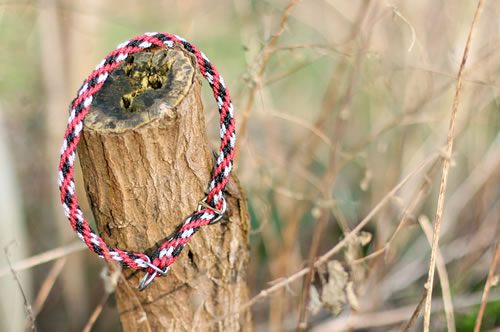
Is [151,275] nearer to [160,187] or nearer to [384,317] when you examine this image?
[160,187]

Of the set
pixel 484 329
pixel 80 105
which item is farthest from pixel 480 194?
pixel 80 105

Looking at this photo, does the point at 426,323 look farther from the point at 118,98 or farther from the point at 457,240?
the point at 457,240

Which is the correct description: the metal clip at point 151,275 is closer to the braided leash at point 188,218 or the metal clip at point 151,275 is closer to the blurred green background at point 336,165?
the braided leash at point 188,218

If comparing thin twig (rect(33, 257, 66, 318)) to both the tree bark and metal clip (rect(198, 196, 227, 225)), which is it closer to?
the tree bark

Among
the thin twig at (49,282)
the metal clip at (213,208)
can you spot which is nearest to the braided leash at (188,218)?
the metal clip at (213,208)

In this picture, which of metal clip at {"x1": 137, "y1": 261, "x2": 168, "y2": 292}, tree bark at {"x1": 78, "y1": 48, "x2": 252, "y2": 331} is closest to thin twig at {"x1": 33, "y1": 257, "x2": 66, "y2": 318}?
tree bark at {"x1": 78, "y1": 48, "x2": 252, "y2": 331}

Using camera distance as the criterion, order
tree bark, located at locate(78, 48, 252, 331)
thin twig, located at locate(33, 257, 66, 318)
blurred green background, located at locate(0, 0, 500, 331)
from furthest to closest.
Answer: blurred green background, located at locate(0, 0, 500, 331), thin twig, located at locate(33, 257, 66, 318), tree bark, located at locate(78, 48, 252, 331)
